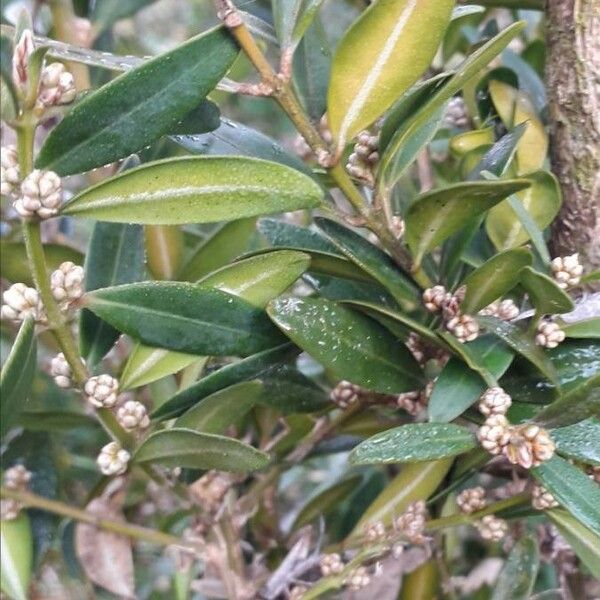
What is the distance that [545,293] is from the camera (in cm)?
41

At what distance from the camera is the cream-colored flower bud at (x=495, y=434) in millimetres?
404

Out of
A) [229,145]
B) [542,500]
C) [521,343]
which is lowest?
[542,500]

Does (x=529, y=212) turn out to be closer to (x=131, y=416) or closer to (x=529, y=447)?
(x=529, y=447)

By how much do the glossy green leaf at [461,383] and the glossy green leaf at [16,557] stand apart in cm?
33

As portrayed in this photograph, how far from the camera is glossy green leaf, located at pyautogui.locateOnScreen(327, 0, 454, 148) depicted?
39 centimetres

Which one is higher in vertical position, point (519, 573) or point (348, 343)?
point (348, 343)

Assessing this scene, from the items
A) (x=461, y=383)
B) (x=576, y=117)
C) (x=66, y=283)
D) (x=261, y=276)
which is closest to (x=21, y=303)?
(x=66, y=283)

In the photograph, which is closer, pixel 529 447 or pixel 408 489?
pixel 529 447

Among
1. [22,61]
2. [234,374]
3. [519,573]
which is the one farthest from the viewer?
[519,573]

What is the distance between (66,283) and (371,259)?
162mm

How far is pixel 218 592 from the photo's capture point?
63 cm

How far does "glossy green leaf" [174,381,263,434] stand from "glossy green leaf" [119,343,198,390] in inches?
1.1

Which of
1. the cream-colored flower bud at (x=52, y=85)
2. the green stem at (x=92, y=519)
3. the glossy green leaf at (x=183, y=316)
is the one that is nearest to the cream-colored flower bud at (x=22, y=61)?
the cream-colored flower bud at (x=52, y=85)

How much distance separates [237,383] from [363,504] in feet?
1.21
